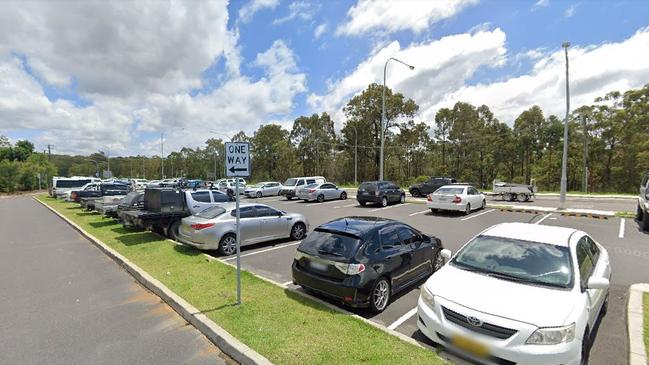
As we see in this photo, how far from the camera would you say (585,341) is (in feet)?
11.7

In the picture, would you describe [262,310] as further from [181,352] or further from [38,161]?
[38,161]

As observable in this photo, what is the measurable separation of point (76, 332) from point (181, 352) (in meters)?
1.82

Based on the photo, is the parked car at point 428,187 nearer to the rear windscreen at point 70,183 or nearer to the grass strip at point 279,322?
the grass strip at point 279,322

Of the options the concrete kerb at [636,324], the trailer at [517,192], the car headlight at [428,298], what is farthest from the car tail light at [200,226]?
the trailer at [517,192]

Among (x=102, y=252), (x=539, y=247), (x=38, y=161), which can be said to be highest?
(x=38, y=161)

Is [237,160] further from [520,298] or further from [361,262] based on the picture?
[520,298]

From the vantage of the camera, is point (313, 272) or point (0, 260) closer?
point (313, 272)

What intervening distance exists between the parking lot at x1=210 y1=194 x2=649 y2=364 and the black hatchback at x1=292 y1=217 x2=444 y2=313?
40cm

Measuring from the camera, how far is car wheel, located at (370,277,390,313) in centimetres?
503

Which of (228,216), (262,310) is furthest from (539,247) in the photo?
(228,216)

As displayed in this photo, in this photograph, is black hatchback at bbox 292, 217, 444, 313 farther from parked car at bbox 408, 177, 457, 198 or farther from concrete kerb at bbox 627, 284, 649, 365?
parked car at bbox 408, 177, 457, 198

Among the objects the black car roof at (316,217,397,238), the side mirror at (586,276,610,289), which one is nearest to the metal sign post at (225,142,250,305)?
the black car roof at (316,217,397,238)

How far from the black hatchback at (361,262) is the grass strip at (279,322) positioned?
376mm

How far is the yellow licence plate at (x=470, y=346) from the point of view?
3.33 m
